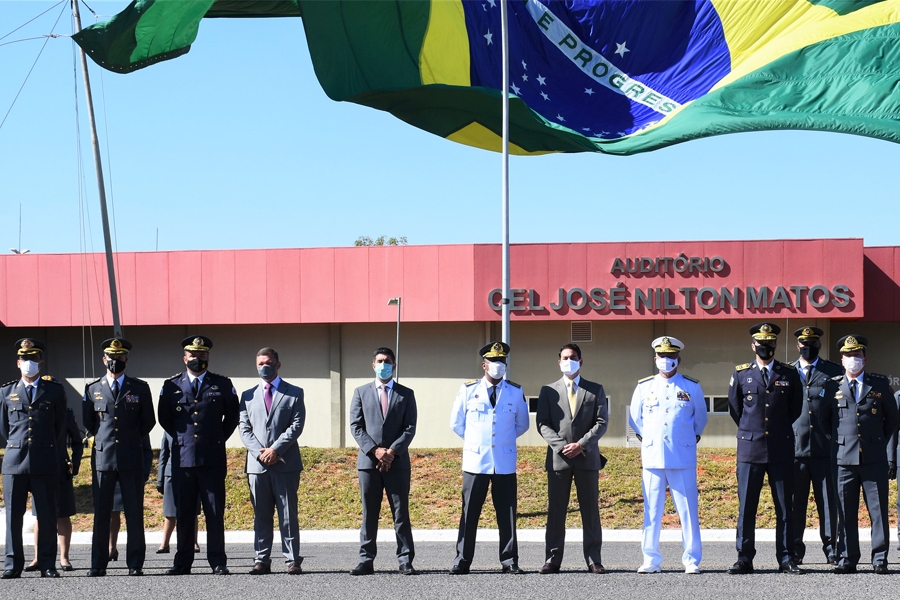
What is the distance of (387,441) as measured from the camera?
32.7ft

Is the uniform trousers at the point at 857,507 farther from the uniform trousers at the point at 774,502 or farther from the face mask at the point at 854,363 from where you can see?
the face mask at the point at 854,363

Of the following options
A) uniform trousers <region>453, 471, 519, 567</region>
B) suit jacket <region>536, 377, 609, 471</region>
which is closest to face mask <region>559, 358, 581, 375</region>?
suit jacket <region>536, 377, 609, 471</region>

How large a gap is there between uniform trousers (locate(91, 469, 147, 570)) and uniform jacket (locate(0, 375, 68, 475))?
0.52 m

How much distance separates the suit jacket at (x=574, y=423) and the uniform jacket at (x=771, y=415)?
3.88 feet

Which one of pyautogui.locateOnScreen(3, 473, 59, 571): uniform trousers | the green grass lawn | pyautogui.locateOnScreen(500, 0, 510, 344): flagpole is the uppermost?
pyautogui.locateOnScreen(500, 0, 510, 344): flagpole

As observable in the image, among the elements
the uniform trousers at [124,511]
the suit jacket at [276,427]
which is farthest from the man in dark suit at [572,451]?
the uniform trousers at [124,511]

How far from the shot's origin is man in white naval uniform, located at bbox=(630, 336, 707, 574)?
9477 millimetres

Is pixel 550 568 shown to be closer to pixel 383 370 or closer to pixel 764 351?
pixel 383 370

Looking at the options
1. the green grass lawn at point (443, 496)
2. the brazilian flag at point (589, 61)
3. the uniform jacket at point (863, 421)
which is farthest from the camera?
the green grass lawn at point (443, 496)

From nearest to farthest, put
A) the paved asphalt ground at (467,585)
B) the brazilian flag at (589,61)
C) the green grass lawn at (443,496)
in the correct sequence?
the paved asphalt ground at (467,585)
the brazilian flag at (589,61)
the green grass lawn at (443,496)

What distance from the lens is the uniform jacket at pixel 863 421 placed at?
9695mm

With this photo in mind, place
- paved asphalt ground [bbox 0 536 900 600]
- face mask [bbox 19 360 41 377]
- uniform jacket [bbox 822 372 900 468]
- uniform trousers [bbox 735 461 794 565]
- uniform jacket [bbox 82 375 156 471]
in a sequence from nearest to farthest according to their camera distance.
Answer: paved asphalt ground [bbox 0 536 900 600] < uniform trousers [bbox 735 461 794 565] < uniform jacket [bbox 822 372 900 468] < uniform jacket [bbox 82 375 156 471] < face mask [bbox 19 360 41 377]

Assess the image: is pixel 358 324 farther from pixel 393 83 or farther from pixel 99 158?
pixel 393 83

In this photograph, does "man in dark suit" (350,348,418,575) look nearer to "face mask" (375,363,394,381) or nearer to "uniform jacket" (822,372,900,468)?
"face mask" (375,363,394,381)
